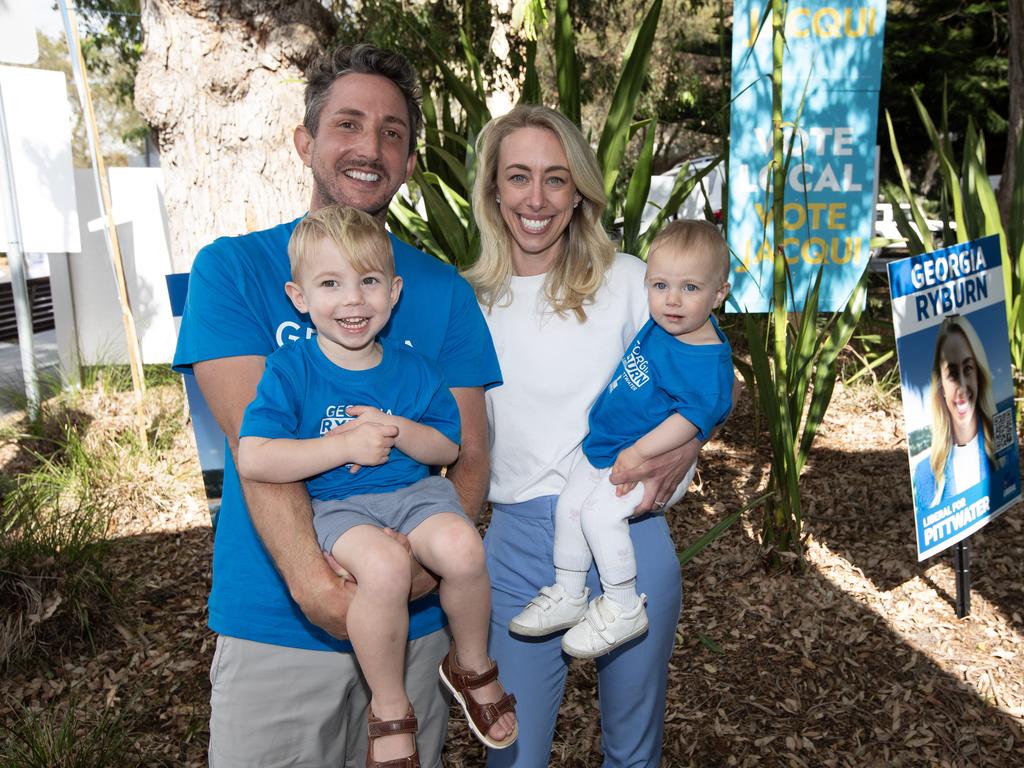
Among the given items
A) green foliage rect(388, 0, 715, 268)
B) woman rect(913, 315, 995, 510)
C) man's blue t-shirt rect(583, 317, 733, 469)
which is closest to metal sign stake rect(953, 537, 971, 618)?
woman rect(913, 315, 995, 510)

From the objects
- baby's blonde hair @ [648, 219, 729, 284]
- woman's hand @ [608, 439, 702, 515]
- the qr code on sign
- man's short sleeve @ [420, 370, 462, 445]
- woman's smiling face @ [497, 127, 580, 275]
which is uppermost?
woman's smiling face @ [497, 127, 580, 275]

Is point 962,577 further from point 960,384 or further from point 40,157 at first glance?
point 40,157

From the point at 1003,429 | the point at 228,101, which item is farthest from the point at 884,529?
the point at 228,101

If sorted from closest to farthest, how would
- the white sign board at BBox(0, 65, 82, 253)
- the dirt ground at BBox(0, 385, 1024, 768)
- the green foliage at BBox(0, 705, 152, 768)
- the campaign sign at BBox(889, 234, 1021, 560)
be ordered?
the green foliage at BBox(0, 705, 152, 768) → the dirt ground at BBox(0, 385, 1024, 768) → the campaign sign at BBox(889, 234, 1021, 560) → the white sign board at BBox(0, 65, 82, 253)

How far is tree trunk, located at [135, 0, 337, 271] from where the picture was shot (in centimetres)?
501

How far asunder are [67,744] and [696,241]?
7.85 ft

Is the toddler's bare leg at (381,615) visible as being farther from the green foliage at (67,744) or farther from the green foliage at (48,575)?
the green foliage at (48,575)

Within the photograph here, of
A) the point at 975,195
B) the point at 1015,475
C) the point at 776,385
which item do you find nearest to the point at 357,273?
the point at 776,385

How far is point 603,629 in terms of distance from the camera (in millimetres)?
2094

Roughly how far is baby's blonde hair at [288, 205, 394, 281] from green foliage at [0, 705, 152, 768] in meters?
1.91

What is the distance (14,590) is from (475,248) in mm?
2401

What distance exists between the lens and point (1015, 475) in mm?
3951

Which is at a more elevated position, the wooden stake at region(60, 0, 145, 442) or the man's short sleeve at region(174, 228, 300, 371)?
the wooden stake at region(60, 0, 145, 442)

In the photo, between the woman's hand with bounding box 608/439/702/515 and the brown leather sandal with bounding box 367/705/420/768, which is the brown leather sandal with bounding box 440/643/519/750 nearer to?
the brown leather sandal with bounding box 367/705/420/768
